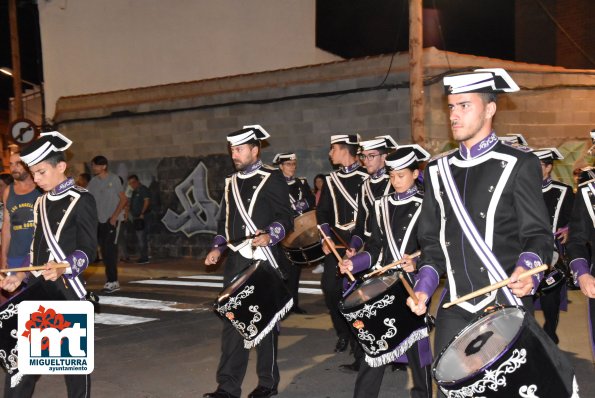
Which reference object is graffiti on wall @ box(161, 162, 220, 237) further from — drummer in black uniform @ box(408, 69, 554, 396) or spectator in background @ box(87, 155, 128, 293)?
drummer in black uniform @ box(408, 69, 554, 396)

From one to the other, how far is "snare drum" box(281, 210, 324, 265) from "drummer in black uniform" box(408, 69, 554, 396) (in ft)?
16.8

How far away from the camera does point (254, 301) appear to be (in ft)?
20.9

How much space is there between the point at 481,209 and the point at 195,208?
1598cm

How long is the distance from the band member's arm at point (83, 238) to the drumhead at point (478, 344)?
2.56 m

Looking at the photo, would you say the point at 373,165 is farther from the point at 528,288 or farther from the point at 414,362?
the point at 528,288

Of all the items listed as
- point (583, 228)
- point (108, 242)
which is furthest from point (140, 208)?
point (583, 228)

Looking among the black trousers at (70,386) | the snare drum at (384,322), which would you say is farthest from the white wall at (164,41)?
the black trousers at (70,386)

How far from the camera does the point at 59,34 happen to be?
77.4 ft

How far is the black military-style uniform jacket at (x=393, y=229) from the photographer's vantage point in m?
6.25

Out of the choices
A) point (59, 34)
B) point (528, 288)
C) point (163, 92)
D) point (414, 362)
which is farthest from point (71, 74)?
point (528, 288)

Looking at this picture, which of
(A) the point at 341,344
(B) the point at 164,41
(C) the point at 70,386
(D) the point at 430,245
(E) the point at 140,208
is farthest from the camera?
(B) the point at 164,41

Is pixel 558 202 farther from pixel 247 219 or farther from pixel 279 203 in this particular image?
pixel 247 219

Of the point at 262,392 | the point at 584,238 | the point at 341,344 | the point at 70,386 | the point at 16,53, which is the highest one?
the point at 16,53

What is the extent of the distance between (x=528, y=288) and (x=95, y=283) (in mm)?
12762
